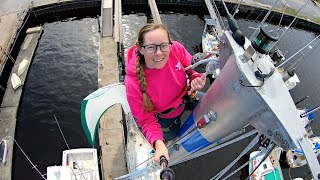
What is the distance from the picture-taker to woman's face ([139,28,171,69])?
5.68 metres

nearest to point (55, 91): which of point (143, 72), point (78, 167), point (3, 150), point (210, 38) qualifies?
point (3, 150)

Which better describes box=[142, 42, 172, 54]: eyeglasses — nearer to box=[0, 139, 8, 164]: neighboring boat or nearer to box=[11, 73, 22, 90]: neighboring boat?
box=[0, 139, 8, 164]: neighboring boat

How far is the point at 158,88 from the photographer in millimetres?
6629

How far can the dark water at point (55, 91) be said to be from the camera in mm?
22531

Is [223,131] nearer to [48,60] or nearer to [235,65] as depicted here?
[235,65]

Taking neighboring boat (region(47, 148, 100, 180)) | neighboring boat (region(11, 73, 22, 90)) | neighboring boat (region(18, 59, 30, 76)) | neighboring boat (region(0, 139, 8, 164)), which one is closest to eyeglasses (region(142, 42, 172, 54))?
neighboring boat (region(47, 148, 100, 180))

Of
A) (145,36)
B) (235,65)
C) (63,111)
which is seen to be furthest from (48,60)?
(235,65)

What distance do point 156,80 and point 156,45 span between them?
111 centimetres

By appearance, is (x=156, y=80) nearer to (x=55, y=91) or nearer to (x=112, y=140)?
(x=112, y=140)

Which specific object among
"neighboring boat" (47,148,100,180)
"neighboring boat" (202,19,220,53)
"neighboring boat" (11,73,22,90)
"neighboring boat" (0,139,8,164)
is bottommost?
"neighboring boat" (0,139,8,164)

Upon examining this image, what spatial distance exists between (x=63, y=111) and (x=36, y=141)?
147 inches

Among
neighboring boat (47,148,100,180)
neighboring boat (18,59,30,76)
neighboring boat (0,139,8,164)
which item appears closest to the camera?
neighboring boat (47,148,100,180)

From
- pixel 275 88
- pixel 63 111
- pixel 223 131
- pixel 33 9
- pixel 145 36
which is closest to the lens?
pixel 275 88

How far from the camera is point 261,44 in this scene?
4293mm
